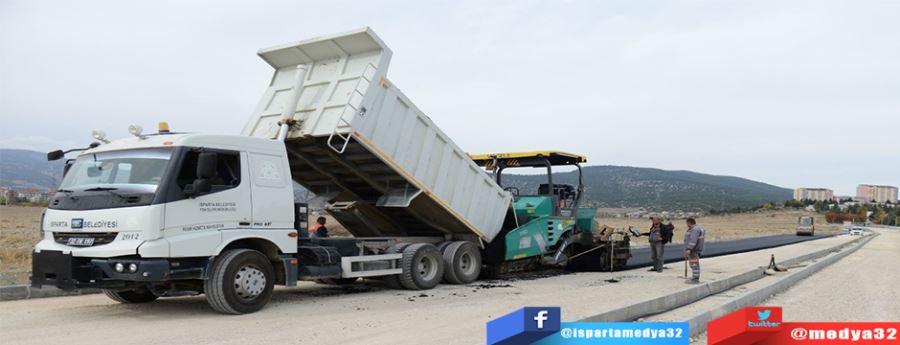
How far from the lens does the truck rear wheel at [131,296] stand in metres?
9.41

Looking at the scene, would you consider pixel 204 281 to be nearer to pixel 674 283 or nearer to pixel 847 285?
pixel 674 283

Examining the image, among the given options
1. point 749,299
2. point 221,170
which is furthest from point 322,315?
point 749,299

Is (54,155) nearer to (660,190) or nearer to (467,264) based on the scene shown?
(467,264)

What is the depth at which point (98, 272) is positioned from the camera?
313 inches

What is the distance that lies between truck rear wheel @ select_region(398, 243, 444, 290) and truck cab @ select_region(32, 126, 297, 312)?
8.48 ft

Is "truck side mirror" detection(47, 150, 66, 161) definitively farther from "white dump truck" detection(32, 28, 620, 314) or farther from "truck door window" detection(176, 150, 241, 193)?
"truck door window" detection(176, 150, 241, 193)

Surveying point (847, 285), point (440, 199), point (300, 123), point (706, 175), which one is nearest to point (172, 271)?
point (300, 123)

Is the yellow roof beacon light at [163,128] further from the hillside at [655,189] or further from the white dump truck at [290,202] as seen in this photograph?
the hillside at [655,189]

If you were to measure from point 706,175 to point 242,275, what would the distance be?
16539cm

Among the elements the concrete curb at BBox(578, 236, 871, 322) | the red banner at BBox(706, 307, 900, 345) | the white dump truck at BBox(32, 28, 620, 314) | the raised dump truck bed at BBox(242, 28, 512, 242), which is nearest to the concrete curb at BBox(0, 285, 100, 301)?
the white dump truck at BBox(32, 28, 620, 314)

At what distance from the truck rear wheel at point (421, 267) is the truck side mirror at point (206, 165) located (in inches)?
155

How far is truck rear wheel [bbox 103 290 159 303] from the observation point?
9415 mm

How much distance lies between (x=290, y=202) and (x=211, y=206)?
1.26m

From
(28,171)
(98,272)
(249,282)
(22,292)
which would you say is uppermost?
(28,171)
